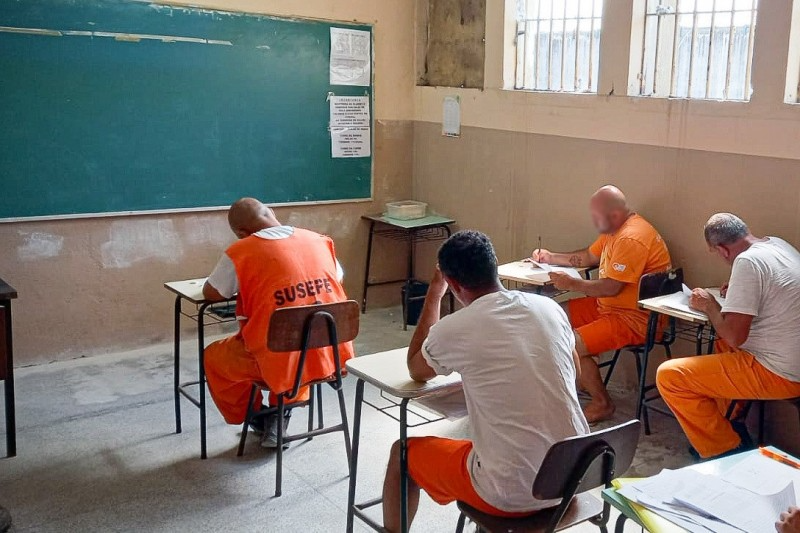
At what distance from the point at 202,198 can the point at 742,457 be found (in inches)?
158

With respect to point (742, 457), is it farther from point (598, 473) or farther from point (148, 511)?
point (148, 511)

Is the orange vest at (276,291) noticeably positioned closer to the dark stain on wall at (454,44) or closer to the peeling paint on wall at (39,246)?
the peeling paint on wall at (39,246)

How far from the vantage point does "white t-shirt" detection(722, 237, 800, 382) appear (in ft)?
10.5

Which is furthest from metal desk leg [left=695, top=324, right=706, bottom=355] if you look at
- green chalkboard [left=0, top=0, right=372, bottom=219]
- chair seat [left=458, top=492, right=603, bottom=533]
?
green chalkboard [left=0, top=0, right=372, bottom=219]

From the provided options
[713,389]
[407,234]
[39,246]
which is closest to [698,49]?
[713,389]

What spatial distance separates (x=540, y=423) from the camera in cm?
211

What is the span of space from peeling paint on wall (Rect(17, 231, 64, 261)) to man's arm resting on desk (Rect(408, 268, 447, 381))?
311cm

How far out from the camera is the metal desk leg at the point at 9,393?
3482mm

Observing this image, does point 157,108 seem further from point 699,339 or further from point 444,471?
point 444,471

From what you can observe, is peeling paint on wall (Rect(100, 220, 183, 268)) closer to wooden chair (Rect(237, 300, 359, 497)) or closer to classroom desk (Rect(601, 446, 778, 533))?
wooden chair (Rect(237, 300, 359, 497))

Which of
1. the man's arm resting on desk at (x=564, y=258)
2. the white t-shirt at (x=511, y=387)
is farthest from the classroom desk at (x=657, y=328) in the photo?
the white t-shirt at (x=511, y=387)

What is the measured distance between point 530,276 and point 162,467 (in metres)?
2.00

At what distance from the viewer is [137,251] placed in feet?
16.8

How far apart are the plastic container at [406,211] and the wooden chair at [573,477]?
12.2 feet
